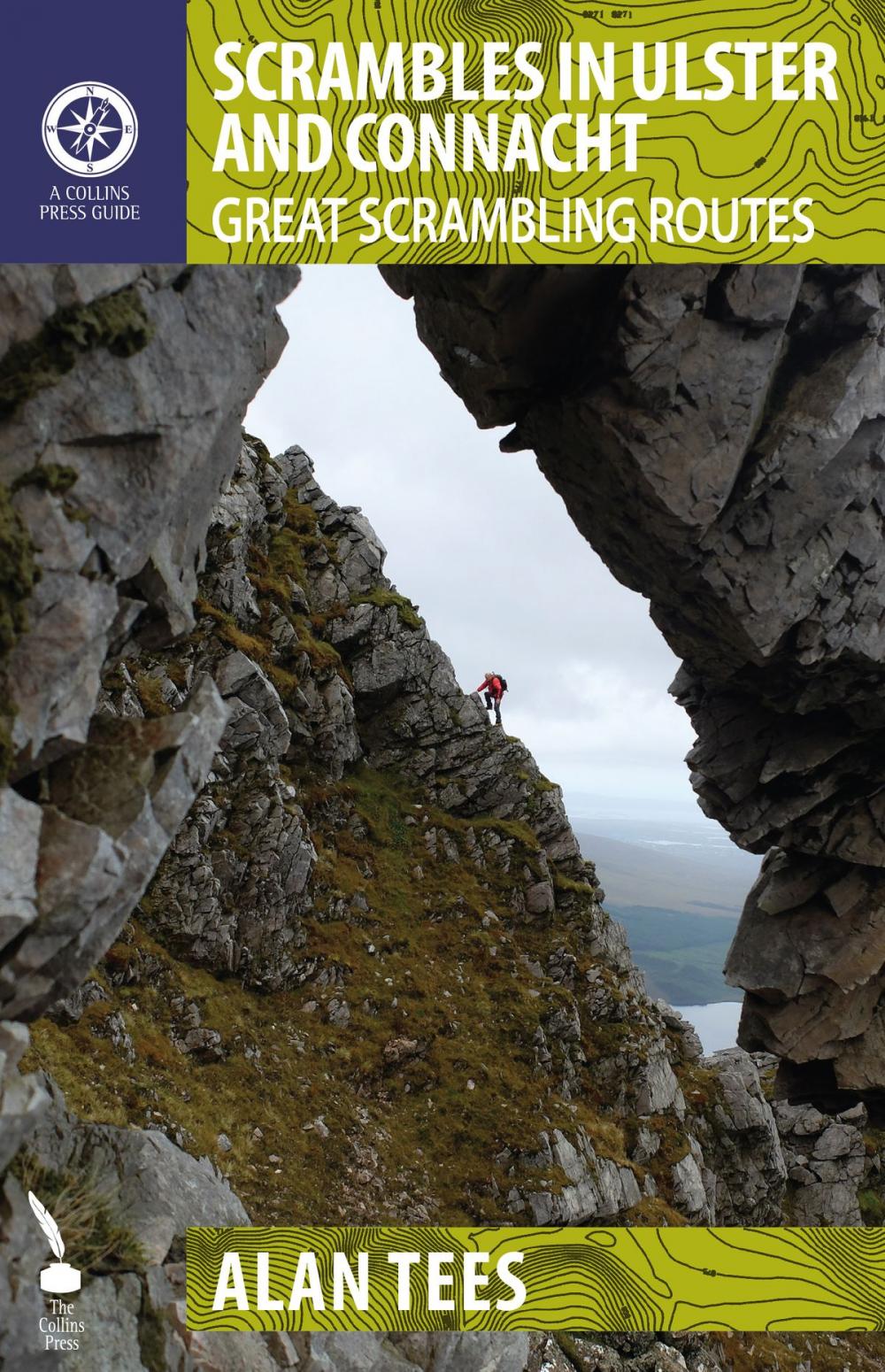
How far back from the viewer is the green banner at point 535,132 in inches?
460

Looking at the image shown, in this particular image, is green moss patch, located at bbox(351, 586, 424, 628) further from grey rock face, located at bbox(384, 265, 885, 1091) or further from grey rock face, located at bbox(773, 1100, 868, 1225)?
grey rock face, located at bbox(773, 1100, 868, 1225)

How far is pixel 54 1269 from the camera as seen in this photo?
9.89 meters

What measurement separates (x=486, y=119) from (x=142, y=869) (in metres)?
13.8

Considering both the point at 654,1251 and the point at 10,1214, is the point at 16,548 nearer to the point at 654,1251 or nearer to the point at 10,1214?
the point at 10,1214

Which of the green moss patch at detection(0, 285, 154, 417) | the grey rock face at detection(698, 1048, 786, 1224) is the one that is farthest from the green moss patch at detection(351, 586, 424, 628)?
the green moss patch at detection(0, 285, 154, 417)

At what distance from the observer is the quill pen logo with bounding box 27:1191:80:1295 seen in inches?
388

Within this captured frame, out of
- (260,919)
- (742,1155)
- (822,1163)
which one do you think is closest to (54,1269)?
(260,919)

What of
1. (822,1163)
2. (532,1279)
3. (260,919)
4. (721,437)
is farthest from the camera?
(822,1163)

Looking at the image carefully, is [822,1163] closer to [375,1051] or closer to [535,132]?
[375,1051]

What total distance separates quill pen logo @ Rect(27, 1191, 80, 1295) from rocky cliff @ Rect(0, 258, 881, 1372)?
38cm

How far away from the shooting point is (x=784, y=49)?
13.9 meters

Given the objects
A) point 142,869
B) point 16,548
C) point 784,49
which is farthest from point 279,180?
point 142,869

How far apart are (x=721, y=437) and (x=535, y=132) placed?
820cm

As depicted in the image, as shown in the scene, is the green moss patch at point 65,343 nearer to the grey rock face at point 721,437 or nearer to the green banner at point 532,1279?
the grey rock face at point 721,437
